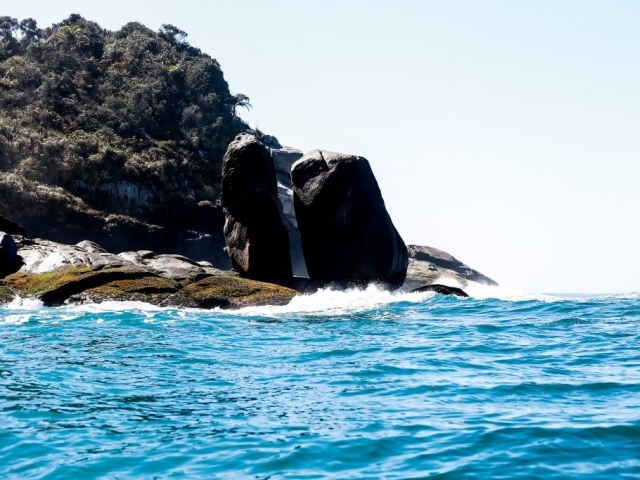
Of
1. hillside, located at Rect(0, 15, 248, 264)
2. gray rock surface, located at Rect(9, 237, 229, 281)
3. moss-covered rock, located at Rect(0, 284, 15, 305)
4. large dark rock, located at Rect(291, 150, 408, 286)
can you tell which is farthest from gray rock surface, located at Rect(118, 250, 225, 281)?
hillside, located at Rect(0, 15, 248, 264)

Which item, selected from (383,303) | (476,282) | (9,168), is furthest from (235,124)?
(383,303)

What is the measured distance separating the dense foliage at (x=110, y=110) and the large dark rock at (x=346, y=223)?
2081 cm

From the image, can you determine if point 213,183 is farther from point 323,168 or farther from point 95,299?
point 95,299

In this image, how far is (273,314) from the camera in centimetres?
2081

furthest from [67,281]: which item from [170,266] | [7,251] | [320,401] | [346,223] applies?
[320,401]

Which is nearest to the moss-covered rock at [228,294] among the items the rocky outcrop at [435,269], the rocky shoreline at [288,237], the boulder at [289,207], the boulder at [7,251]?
the rocky shoreline at [288,237]

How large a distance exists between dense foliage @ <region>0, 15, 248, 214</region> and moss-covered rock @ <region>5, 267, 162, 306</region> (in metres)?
20.3

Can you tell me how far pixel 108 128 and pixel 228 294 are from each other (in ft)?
122

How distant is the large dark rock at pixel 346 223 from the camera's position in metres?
29.2

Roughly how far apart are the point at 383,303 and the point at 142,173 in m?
30.2

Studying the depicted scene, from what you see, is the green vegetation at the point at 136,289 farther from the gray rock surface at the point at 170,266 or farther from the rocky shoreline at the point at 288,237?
the rocky shoreline at the point at 288,237

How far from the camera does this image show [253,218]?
93.6 feet

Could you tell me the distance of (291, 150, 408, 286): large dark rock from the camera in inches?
1150

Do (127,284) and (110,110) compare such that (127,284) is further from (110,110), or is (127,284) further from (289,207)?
(110,110)
